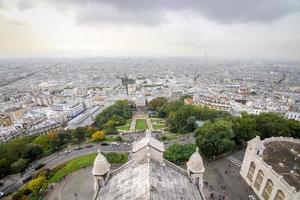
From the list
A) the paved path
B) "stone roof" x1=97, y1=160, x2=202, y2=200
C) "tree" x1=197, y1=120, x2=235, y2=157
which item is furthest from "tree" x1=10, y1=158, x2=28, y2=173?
the paved path

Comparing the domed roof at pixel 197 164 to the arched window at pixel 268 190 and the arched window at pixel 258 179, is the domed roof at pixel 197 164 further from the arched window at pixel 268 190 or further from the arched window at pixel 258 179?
the arched window at pixel 258 179

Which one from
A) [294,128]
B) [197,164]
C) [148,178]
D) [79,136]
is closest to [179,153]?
[197,164]

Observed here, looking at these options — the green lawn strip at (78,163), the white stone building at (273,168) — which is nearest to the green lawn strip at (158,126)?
the green lawn strip at (78,163)

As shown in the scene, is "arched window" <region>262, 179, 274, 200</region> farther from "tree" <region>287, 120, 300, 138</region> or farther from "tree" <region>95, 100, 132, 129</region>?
"tree" <region>95, 100, 132, 129</region>

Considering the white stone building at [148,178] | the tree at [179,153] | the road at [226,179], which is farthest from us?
the tree at [179,153]

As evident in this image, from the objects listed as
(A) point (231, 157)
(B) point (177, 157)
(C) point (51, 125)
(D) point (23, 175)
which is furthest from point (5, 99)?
(A) point (231, 157)

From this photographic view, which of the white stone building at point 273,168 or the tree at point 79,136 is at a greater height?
the white stone building at point 273,168

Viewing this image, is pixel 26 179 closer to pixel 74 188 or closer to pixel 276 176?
pixel 74 188
